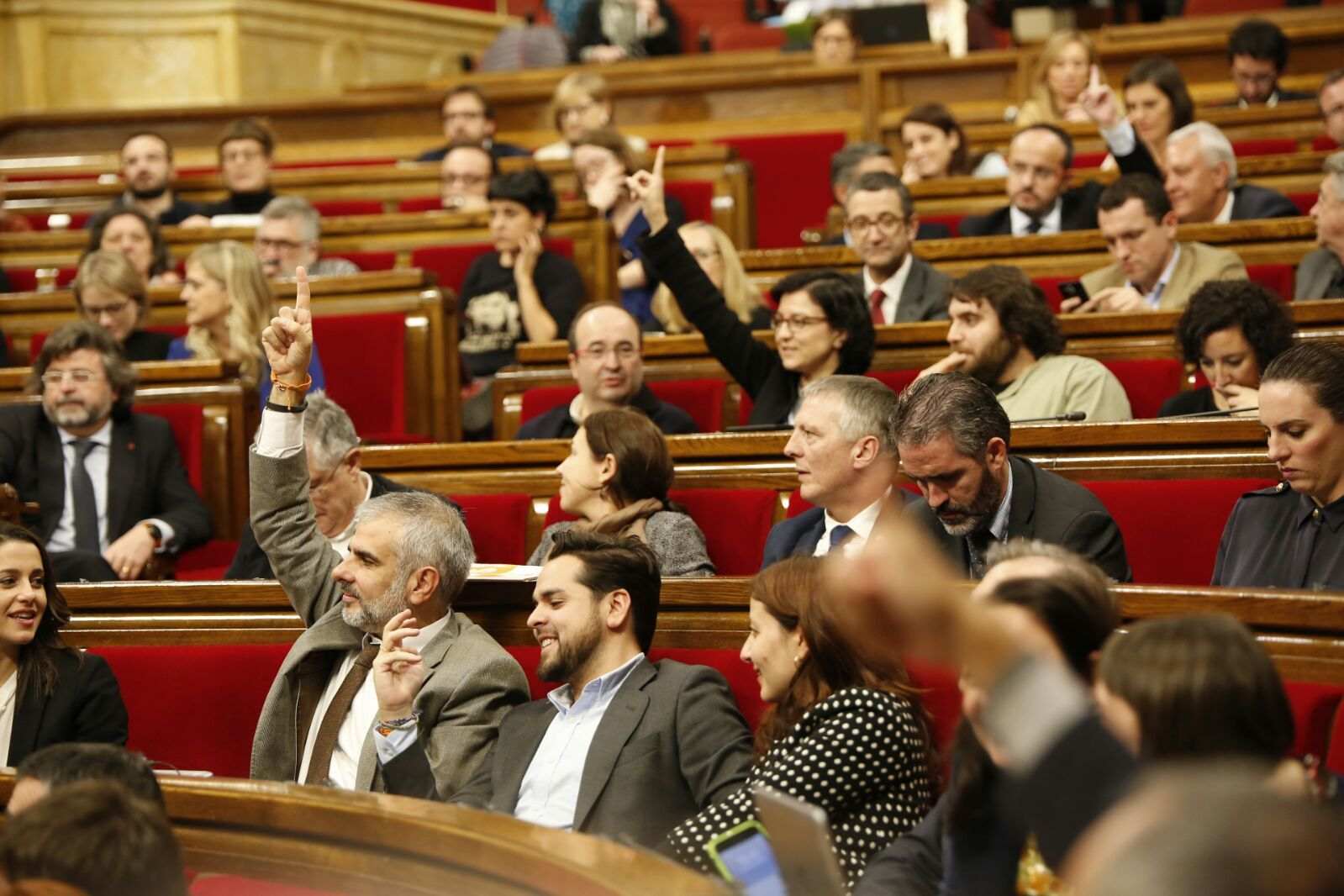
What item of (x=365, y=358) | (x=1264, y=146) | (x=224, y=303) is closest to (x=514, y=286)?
(x=365, y=358)

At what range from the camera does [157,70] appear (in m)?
4.66

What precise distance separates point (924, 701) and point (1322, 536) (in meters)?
0.41

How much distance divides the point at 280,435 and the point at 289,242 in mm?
1347

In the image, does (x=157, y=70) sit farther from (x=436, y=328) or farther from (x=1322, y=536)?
(x=1322, y=536)

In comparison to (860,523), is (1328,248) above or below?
above

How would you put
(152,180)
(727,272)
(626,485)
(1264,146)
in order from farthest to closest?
(152,180) → (1264,146) → (727,272) → (626,485)

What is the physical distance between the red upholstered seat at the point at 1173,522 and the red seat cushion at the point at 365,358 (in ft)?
4.41

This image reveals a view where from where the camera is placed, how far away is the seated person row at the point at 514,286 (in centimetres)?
285

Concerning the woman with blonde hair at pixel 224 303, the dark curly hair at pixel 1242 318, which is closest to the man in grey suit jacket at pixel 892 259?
the dark curly hair at pixel 1242 318

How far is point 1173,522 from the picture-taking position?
1.62m

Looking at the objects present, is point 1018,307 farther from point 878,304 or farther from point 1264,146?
point 1264,146

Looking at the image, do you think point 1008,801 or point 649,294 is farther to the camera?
point 649,294

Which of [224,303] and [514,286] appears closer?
[224,303]

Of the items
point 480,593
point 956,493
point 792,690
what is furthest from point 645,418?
point 792,690
